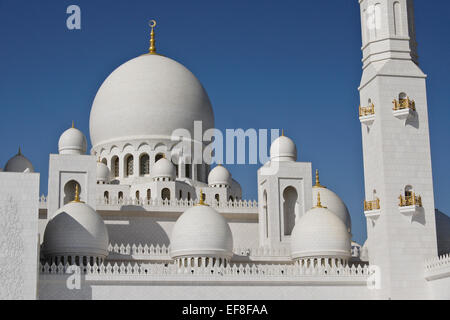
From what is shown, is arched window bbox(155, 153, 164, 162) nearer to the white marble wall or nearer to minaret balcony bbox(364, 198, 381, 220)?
the white marble wall

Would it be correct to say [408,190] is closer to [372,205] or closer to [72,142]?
[372,205]

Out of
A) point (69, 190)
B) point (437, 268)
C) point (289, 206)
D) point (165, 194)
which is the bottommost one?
point (437, 268)

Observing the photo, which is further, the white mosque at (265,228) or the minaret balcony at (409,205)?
the minaret balcony at (409,205)

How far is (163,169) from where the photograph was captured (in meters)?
30.4

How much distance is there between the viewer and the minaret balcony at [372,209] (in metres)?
24.4

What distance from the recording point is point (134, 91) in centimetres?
3247

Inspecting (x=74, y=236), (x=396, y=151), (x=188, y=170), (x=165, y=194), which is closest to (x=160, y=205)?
(x=165, y=194)

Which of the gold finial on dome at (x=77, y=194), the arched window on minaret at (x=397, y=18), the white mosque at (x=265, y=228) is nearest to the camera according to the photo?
the white mosque at (x=265, y=228)

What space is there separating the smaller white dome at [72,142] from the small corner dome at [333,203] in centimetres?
881

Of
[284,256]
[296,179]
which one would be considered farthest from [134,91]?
[284,256]

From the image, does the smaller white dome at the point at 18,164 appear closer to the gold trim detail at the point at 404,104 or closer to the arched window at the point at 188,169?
the arched window at the point at 188,169

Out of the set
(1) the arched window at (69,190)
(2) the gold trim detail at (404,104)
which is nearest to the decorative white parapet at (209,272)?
(1) the arched window at (69,190)

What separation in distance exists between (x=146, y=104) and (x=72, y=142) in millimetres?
4002

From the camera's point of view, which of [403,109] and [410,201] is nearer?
[410,201]
